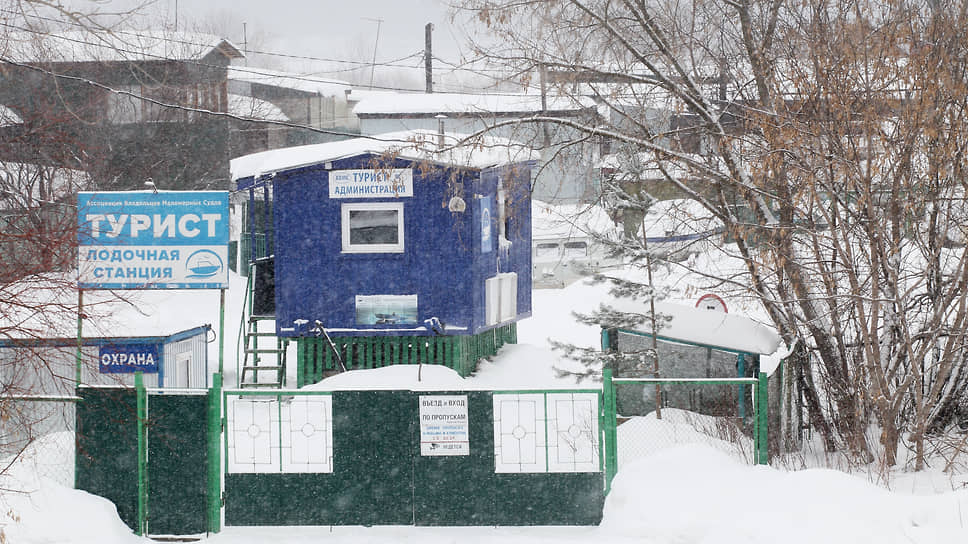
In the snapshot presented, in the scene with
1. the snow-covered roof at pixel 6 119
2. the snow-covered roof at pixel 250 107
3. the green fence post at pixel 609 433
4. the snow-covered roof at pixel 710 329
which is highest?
the snow-covered roof at pixel 250 107

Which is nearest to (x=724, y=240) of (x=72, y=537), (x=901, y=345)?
(x=901, y=345)

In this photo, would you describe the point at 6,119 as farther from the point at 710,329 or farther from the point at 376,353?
the point at 710,329

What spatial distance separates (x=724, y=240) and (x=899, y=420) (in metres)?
2.93

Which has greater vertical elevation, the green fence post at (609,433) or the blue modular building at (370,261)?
the blue modular building at (370,261)

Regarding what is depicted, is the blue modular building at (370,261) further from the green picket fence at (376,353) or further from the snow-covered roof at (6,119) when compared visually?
the snow-covered roof at (6,119)

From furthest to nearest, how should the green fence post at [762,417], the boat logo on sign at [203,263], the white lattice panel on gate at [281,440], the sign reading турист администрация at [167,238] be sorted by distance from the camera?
the boat logo on sign at [203,263] < the sign reading турист администрация at [167,238] < the white lattice panel on gate at [281,440] < the green fence post at [762,417]


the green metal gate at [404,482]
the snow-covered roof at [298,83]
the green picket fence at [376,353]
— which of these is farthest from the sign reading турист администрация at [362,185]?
A: the snow-covered roof at [298,83]

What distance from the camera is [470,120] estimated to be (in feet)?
40.0

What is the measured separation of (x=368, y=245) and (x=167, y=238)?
425 centimetres

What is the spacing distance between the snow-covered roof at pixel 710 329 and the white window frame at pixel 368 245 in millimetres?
4065

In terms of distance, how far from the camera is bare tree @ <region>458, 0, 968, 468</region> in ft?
34.6

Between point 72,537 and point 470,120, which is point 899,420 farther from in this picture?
point 72,537

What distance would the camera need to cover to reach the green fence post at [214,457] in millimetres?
9156

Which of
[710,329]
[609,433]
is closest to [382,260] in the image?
[710,329]
